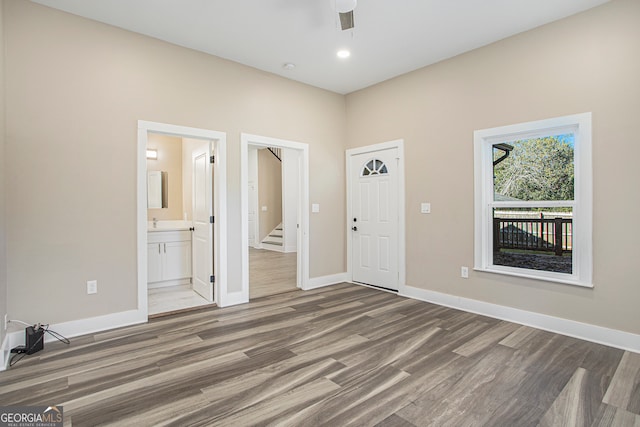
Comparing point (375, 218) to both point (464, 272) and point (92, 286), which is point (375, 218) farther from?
point (92, 286)

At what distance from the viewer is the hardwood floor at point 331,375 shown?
1980 mm

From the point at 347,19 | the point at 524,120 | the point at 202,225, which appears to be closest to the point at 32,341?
the point at 202,225

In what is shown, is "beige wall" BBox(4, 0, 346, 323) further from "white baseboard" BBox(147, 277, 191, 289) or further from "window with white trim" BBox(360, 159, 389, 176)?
"window with white trim" BBox(360, 159, 389, 176)

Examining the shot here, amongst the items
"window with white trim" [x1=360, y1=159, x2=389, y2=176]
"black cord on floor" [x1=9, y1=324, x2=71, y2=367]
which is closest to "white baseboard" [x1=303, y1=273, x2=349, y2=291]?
"window with white trim" [x1=360, y1=159, x2=389, y2=176]

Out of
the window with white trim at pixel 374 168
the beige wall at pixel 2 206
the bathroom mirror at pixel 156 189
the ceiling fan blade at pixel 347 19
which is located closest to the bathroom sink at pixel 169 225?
the bathroom mirror at pixel 156 189

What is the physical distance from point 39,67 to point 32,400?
277 centimetres

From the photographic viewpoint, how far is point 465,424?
6.23 feet

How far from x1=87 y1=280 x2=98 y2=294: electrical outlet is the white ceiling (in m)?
2.59

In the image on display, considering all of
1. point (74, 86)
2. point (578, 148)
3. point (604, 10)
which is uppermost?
point (604, 10)

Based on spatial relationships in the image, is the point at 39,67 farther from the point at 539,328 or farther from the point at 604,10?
the point at 539,328

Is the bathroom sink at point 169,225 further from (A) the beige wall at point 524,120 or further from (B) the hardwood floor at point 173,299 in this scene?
(A) the beige wall at point 524,120

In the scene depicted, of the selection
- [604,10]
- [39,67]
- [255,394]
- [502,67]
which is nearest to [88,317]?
[255,394]

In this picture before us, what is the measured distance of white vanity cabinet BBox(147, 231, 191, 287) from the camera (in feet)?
15.9

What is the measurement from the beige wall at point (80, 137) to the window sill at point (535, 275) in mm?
3668
